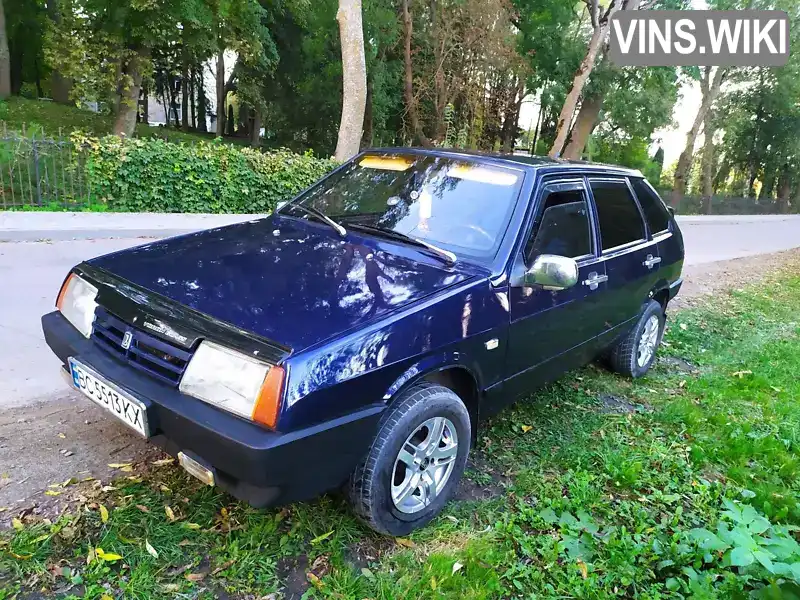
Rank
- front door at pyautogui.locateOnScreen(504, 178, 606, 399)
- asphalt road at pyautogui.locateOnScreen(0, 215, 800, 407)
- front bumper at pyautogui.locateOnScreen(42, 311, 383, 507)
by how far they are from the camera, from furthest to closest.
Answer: asphalt road at pyautogui.locateOnScreen(0, 215, 800, 407) < front door at pyautogui.locateOnScreen(504, 178, 606, 399) < front bumper at pyautogui.locateOnScreen(42, 311, 383, 507)

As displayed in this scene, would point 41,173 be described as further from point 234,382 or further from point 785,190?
point 785,190

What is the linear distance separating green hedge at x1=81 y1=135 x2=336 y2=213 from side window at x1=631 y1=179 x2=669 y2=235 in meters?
8.48

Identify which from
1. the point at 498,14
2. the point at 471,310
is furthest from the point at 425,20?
the point at 471,310

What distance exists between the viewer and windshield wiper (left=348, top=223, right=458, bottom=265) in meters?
3.00

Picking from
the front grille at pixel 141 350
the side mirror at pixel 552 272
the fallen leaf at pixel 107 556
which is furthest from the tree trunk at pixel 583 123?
the fallen leaf at pixel 107 556

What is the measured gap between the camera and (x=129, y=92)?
17.9 meters

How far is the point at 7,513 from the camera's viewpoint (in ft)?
8.39

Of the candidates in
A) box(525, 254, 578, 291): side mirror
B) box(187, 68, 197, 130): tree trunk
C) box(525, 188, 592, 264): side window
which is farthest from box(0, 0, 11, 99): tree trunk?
box(525, 254, 578, 291): side mirror

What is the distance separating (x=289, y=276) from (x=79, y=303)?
104cm

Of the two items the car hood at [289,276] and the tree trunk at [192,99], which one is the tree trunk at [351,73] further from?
the tree trunk at [192,99]

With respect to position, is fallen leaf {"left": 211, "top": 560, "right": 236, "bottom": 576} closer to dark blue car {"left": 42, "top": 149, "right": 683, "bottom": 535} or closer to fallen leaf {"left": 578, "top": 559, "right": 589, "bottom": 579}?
dark blue car {"left": 42, "top": 149, "right": 683, "bottom": 535}

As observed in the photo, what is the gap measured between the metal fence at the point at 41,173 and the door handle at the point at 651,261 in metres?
9.31

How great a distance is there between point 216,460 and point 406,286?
110 centimetres

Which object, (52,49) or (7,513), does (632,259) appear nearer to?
(7,513)
